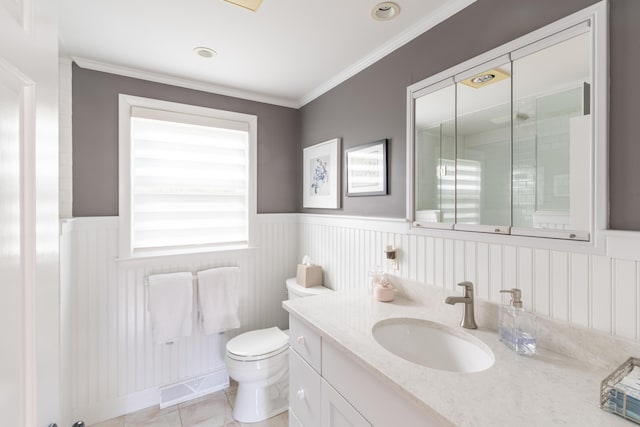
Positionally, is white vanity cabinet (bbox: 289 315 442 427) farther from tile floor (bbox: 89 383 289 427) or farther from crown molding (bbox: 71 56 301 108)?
crown molding (bbox: 71 56 301 108)

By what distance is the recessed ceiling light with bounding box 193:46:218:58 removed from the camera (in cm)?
179

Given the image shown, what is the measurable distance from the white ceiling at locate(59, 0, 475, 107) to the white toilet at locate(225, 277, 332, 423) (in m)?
1.91

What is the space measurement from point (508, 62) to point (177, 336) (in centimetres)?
248

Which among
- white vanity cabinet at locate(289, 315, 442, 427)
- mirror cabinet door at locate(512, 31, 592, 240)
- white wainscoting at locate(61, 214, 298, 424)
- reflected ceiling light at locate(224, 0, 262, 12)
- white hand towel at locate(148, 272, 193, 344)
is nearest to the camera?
white vanity cabinet at locate(289, 315, 442, 427)

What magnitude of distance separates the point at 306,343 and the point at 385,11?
1621mm

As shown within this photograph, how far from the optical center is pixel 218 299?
227 cm

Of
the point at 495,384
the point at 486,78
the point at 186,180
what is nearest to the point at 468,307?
the point at 495,384

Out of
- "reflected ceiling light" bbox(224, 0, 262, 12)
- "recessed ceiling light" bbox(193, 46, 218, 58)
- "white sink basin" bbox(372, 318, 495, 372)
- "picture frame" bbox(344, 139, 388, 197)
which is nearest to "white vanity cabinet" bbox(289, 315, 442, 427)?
"white sink basin" bbox(372, 318, 495, 372)

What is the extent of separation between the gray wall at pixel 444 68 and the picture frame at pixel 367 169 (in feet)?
0.15

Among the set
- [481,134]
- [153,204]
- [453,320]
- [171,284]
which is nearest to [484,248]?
[453,320]

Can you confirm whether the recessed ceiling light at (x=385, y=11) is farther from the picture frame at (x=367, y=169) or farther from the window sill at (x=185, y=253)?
the window sill at (x=185, y=253)

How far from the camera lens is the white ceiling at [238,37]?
143cm

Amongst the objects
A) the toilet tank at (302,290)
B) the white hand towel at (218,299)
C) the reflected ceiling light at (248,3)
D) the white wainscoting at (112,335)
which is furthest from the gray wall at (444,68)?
the white wainscoting at (112,335)

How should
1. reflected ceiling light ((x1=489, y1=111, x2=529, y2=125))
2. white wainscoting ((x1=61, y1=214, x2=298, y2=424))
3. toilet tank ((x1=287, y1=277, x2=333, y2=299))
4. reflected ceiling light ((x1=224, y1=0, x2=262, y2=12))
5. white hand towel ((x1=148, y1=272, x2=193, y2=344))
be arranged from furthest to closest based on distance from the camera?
toilet tank ((x1=287, y1=277, x2=333, y2=299)) → white hand towel ((x1=148, y1=272, x2=193, y2=344)) → white wainscoting ((x1=61, y1=214, x2=298, y2=424)) → reflected ceiling light ((x1=224, y1=0, x2=262, y2=12)) → reflected ceiling light ((x1=489, y1=111, x2=529, y2=125))
